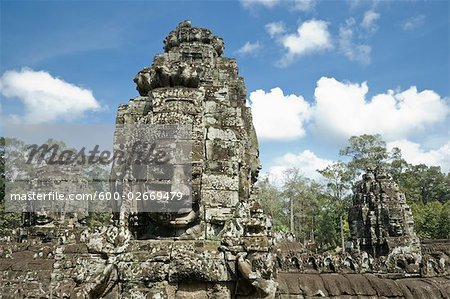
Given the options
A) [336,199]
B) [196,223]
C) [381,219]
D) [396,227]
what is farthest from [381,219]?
[336,199]

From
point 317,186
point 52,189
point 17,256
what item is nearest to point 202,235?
point 17,256

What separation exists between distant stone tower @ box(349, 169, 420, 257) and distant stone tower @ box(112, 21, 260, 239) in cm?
1097

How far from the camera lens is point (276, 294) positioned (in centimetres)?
338

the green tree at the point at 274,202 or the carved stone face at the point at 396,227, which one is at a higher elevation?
the green tree at the point at 274,202

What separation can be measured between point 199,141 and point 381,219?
1219 cm

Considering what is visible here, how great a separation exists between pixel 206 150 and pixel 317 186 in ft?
116

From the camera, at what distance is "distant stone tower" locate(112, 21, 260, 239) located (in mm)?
3908

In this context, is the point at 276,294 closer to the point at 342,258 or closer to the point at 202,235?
the point at 202,235

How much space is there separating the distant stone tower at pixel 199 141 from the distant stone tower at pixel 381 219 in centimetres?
1097

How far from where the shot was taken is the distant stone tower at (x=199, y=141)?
3.91m

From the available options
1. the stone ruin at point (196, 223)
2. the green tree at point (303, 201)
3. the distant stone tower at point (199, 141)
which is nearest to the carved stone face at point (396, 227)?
the stone ruin at point (196, 223)

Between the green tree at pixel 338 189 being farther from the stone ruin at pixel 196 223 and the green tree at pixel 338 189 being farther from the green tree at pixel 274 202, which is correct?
the stone ruin at pixel 196 223

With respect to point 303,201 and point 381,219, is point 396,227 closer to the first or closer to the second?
point 381,219

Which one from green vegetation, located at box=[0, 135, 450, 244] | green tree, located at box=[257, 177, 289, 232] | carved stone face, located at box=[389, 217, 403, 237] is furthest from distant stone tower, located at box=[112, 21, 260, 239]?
green tree, located at box=[257, 177, 289, 232]
